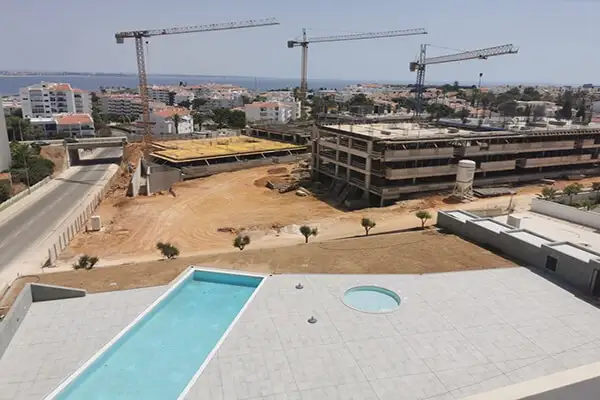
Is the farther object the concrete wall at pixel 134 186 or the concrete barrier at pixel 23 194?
the concrete wall at pixel 134 186

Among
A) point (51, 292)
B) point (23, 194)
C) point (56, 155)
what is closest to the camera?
point (51, 292)

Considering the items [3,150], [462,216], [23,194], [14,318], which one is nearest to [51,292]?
[14,318]

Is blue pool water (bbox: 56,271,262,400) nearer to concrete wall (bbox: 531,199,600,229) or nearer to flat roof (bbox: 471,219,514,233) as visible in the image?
flat roof (bbox: 471,219,514,233)

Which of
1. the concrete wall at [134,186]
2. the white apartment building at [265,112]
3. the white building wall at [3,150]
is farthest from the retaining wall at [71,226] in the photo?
the white apartment building at [265,112]

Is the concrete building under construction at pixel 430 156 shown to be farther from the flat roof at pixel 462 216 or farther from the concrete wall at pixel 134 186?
the concrete wall at pixel 134 186

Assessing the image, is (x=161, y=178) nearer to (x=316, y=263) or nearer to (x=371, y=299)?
(x=316, y=263)

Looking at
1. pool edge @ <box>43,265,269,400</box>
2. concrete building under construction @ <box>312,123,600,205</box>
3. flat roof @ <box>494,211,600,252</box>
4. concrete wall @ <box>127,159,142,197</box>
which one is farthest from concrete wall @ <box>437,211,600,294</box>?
concrete wall @ <box>127,159,142,197</box>
